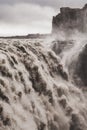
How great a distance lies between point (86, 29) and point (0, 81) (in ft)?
84.9

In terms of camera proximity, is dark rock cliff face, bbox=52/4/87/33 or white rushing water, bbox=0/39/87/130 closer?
white rushing water, bbox=0/39/87/130

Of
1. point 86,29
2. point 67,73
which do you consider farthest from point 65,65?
point 86,29

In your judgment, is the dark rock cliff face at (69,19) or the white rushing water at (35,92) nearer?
the white rushing water at (35,92)

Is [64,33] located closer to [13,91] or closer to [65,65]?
[65,65]

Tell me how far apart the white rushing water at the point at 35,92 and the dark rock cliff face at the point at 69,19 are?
799 inches

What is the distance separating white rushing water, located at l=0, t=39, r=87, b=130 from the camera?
20.9m

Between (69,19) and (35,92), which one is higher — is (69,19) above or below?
above

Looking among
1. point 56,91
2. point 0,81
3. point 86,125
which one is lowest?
point 86,125

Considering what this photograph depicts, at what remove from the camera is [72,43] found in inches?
1350

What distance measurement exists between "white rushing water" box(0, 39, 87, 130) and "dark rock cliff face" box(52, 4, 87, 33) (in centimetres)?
2029

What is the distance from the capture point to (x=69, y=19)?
5044 cm

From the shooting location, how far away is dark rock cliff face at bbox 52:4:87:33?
4875cm

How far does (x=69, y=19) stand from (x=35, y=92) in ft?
91.1

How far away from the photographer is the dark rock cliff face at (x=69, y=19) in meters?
48.8
